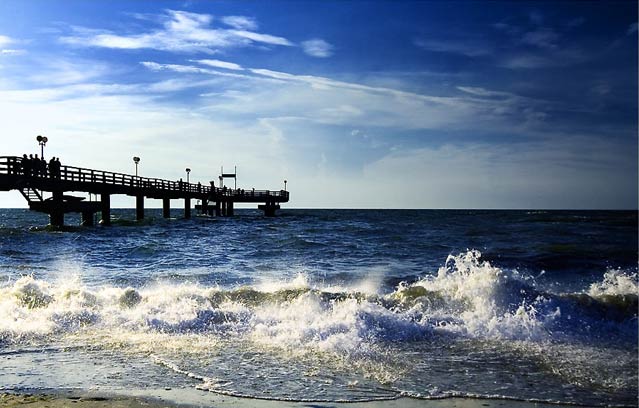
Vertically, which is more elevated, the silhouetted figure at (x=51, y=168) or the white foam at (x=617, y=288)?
the silhouetted figure at (x=51, y=168)

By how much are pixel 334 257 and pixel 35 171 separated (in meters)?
19.6

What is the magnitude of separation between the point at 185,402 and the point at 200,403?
0.58 feet

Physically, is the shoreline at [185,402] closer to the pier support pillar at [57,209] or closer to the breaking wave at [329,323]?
the breaking wave at [329,323]

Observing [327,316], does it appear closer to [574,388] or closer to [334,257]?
[574,388]

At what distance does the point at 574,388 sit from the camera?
6617 millimetres

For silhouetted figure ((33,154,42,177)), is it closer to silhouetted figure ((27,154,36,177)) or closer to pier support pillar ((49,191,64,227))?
silhouetted figure ((27,154,36,177))

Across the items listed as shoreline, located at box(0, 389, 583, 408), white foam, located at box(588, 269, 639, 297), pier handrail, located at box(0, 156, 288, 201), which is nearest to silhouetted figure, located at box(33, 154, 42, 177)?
pier handrail, located at box(0, 156, 288, 201)

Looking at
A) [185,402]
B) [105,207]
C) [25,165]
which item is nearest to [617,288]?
[185,402]

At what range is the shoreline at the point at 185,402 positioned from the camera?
5.92m

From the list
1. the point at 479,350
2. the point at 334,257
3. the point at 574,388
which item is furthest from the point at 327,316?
the point at 334,257

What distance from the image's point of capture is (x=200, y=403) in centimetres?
600

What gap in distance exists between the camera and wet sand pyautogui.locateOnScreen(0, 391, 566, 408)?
5.91m

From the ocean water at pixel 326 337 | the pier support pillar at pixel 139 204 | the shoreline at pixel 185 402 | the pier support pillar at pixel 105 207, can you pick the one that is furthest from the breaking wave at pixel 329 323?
the pier support pillar at pixel 139 204

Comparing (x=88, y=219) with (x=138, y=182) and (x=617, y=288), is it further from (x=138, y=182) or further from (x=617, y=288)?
(x=617, y=288)
